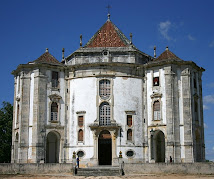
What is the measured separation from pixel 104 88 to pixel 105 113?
9.15 ft

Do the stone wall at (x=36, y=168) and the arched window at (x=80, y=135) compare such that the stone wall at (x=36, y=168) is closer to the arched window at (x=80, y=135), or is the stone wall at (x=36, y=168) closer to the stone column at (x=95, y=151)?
the stone column at (x=95, y=151)

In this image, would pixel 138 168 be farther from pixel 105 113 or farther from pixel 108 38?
pixel 108 38

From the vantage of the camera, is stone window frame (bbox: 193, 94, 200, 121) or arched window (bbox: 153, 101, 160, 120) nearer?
arched window (bbox: 153, 101, 160, 120)

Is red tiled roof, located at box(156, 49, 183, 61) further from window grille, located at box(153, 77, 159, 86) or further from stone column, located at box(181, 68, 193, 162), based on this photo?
window grille, located at box(153, 77, 159, 86)

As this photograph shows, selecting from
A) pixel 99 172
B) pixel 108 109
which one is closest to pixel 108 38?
pixel 108 109

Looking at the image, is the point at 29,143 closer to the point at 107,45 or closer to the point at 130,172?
the point at 130,172

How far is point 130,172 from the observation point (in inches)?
1404

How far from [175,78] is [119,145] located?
367 inches

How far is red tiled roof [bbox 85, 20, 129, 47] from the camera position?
46391 millimetres

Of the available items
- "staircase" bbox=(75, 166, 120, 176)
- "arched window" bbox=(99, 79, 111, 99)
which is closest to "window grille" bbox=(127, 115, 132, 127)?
"arched window" bbox=(99, 79, 111, 99)

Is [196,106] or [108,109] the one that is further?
[196,106]

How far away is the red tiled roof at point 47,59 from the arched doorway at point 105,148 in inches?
390

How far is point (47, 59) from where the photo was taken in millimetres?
44844

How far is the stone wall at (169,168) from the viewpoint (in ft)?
116
